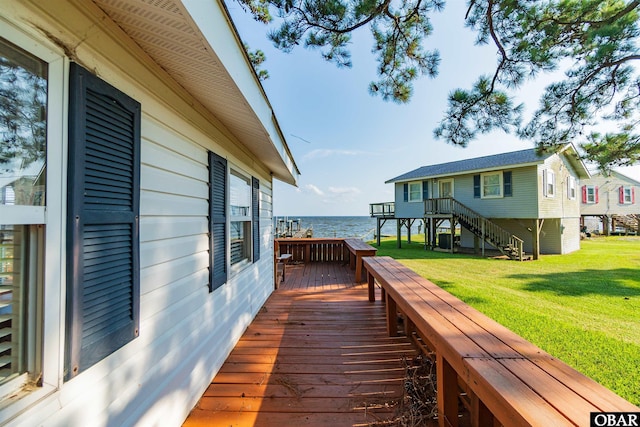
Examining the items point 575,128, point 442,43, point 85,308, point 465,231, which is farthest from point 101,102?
point 465,231

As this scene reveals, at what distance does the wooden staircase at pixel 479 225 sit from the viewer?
1174 cm

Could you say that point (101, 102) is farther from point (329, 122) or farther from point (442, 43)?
point (329, 122)

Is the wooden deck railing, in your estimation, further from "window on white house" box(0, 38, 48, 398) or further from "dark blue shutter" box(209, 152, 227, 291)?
"window on white house" box(0, 38, 48, 398)

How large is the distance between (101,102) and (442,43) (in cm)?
577

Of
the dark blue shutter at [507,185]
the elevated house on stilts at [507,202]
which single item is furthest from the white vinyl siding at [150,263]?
the dark blue shutter at [507,185]

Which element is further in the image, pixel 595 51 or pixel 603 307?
pixel 603 307

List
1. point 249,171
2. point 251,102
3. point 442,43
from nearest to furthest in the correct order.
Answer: point 251,102 → point 249,171 → point 442,43

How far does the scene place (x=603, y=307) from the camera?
5203 millimetres

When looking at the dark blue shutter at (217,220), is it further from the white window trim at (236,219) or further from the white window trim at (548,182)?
the white window trim at (548,182)

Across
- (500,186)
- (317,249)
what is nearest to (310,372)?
(317,249)

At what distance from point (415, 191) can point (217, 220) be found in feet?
50.6

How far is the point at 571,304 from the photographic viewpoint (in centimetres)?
538

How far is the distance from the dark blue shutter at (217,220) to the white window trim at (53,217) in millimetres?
1463

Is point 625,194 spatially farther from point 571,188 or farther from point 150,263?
point 150,263
